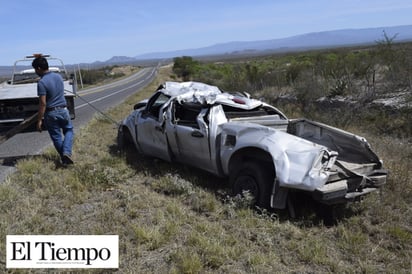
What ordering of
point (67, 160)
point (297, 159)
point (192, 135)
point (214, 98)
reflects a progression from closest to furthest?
point (297, 159) → point (192, 135) → point (214, 98) → point (67, 160)

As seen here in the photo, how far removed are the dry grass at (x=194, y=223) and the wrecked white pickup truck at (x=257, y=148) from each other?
1.17 ft

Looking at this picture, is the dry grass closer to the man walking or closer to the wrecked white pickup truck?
the wrecked white pickup truck

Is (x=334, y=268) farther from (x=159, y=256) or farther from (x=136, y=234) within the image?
(x=136, y=234)

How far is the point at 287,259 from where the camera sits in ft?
13.0

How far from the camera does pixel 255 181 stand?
16.4 ft

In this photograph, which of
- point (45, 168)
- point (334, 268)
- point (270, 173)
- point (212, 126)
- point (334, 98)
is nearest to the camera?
point (334, 268)

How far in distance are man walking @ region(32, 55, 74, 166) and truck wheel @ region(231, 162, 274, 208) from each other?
3.43 meters

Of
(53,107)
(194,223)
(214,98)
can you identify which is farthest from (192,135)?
(53,107)

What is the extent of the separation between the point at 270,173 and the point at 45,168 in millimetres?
4194

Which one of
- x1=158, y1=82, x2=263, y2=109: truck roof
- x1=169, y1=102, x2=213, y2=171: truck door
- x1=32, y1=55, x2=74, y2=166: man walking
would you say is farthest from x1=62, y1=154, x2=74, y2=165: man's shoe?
x1=158, y1=82, x2=263, y2=109: truck roof

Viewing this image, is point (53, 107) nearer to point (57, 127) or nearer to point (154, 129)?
point (57, 127)

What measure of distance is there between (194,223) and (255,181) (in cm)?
93

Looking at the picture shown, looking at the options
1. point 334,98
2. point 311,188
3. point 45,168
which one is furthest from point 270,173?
point 334,98

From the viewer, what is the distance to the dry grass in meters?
3.90
